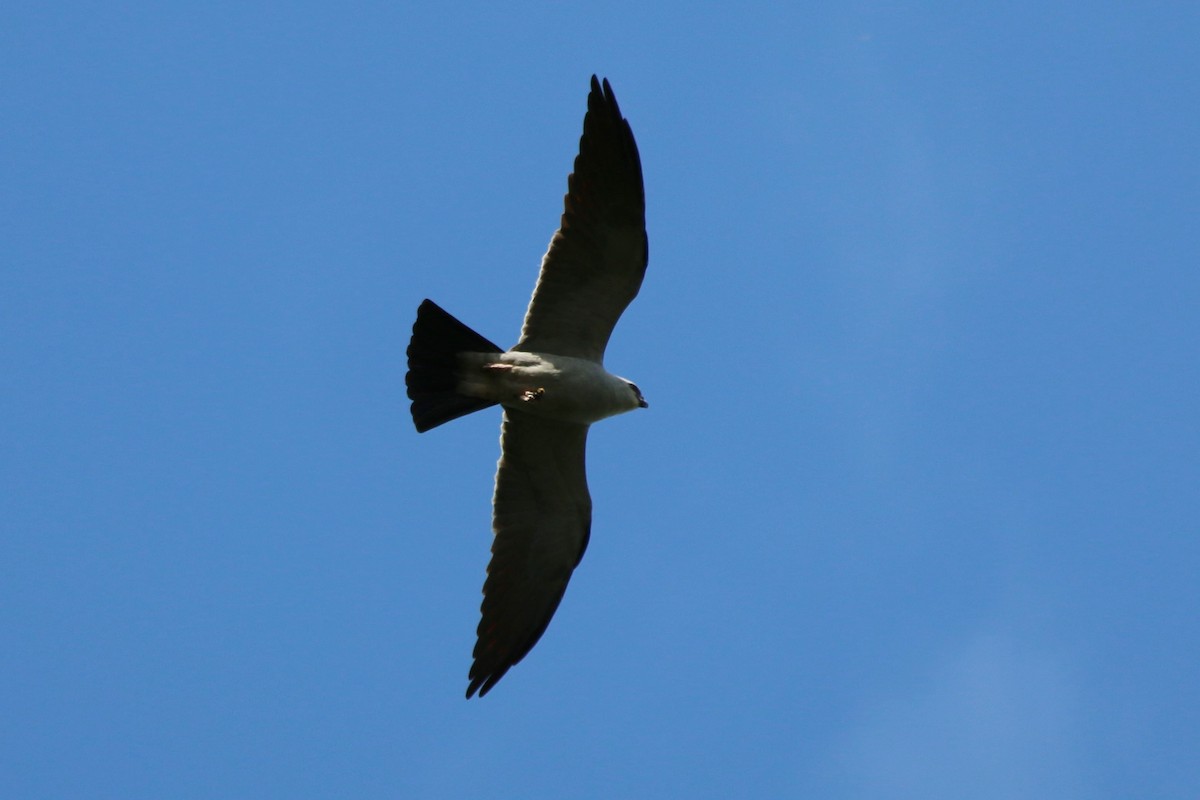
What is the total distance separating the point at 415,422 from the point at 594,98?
9.46ft

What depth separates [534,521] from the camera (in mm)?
10914

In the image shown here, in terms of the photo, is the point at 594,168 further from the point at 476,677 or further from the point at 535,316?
the point at 476,677

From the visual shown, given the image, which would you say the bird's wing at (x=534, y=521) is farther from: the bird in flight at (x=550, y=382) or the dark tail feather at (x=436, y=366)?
the dark tail feather at (x=436, y=366)

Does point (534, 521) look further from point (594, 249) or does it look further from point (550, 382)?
point (594, 249)

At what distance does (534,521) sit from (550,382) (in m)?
1.25

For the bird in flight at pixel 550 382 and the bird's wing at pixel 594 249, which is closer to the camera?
the bird's wing at pixel 594 249

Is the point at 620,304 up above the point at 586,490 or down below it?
above

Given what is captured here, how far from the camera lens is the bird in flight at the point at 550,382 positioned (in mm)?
9906

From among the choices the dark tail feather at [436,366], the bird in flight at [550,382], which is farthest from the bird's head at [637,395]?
the dark tail feather at [436,366]

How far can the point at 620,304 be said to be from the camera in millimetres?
10570

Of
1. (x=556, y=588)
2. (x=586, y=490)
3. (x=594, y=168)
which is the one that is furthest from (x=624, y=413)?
(x=594, y=168)

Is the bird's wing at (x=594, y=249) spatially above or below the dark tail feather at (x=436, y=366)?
above

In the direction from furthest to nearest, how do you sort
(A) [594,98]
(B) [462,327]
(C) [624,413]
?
1. (C) [624,413]
2. (B) [462,327]
3. (A) [594,98]

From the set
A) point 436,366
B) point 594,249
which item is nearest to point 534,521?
point 436,366
